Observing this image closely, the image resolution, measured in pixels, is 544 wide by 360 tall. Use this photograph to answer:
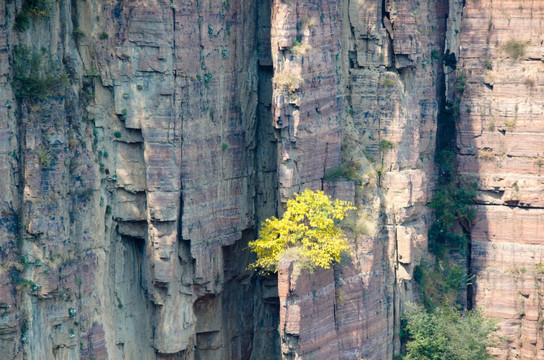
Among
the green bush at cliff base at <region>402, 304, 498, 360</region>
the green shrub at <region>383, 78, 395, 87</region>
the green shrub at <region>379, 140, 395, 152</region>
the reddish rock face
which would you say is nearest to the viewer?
the green bush at cliff base at <region>402, 304, 498, 360</region>

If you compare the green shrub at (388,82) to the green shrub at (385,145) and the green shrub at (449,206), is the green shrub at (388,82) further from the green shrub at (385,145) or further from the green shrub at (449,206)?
the green shrub at (449,206)

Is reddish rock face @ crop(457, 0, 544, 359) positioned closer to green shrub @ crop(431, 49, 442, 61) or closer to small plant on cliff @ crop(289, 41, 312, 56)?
green shrub @ crop(431, 49, 442, 61)

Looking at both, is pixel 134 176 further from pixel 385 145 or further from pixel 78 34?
pixel 385 145

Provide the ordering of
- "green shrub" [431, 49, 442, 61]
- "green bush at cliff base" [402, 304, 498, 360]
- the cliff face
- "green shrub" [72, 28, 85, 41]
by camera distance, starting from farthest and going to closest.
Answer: "green shrub" [431, 49, 442, 61] → "green bush at cliff base" [402, 304, 498, 360] → "green shrub" [72, 28, 85, 41] → the cliff face

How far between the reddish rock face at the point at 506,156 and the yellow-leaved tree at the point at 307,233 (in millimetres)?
9491

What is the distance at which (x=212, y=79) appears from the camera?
55438mm

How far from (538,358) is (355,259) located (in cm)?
1152

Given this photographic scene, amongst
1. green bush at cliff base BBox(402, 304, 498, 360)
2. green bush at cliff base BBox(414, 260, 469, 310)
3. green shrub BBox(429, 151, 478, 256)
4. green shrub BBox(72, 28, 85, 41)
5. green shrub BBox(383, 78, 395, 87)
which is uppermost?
green shrub BBox(72, 28, 85, 41)

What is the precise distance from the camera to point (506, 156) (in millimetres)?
61906

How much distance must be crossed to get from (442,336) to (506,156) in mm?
9077

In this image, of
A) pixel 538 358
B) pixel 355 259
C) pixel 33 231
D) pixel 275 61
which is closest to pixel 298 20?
pixel 275 61

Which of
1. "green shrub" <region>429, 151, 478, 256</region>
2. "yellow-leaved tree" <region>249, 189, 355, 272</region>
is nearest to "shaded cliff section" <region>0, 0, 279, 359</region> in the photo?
"yellow-leaved tree" <region>249, 189, 355, 272</region>

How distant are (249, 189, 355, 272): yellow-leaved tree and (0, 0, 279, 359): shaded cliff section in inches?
87.7

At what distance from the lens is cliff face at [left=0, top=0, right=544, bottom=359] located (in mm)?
51375
